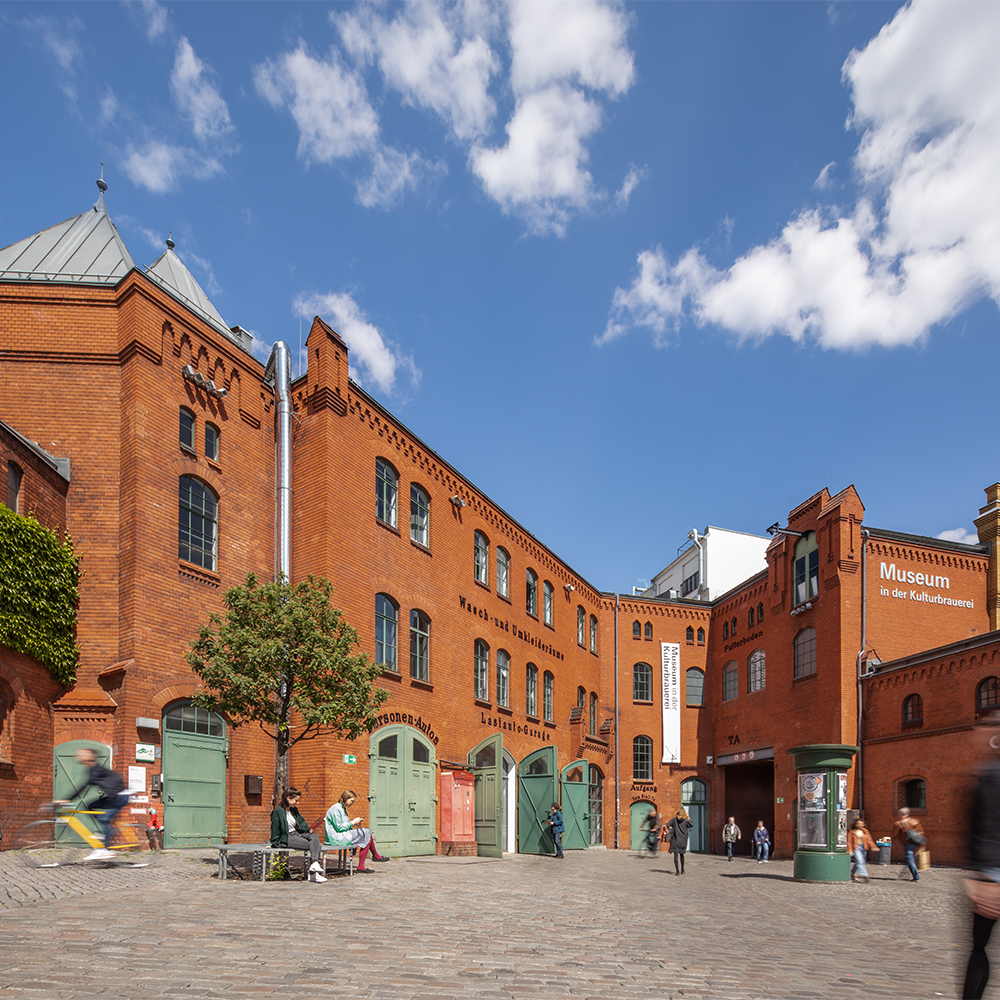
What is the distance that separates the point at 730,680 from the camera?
38906 millimetres

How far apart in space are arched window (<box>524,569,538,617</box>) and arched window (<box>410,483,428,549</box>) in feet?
25.8

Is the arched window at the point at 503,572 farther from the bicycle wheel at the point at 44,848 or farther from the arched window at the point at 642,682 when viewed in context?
the bicycle wheel at the point at 44,848

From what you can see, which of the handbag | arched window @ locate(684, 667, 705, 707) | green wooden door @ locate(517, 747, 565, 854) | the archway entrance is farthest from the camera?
arched window @ locate(684, 667, 705, 707)

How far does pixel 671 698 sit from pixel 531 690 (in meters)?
11.5

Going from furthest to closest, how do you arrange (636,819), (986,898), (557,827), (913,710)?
(636,819)
(913,710)
(557,827)
(986,898)

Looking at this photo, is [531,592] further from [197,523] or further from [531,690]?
[197,523]

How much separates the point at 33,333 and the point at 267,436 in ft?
17.3

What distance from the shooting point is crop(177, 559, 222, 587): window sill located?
17.8 meters

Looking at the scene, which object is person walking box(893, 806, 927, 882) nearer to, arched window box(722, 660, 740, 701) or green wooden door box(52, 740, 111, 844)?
green wooden door box(52, 740, 111, 844)


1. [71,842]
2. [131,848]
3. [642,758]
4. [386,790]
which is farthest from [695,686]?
[71,842]

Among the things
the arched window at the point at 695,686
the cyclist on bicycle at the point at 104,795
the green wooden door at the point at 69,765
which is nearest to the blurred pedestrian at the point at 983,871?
the cyclist on bicycle at the point at 104,795

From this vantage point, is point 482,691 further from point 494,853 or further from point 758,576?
point 758,576

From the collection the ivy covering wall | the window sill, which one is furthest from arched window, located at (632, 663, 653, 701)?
the ivy covering wall

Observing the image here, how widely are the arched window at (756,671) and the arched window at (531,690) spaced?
9906 mm
